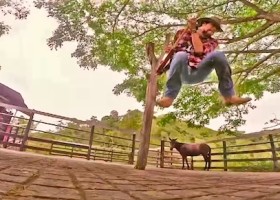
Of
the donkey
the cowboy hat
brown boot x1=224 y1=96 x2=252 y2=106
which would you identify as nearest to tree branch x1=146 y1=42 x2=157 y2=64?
the cowboy hat

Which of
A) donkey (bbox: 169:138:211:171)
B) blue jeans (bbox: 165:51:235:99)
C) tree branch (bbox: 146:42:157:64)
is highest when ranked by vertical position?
tree branch (bbox: 146:42:157:64)

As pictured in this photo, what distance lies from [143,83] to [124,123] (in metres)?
14.3

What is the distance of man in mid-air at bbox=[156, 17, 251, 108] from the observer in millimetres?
3494

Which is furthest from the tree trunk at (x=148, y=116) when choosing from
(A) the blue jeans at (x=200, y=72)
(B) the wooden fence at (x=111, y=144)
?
(A) the blue jeans at (x=200, y=72)

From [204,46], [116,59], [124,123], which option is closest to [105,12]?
[116,59]

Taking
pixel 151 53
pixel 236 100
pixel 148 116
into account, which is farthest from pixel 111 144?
pixel 236 100

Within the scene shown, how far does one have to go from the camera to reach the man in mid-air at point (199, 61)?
3494 millimetres

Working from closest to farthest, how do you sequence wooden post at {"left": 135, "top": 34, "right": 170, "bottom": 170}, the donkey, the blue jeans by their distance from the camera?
the blue jeans
wooden post at {"left": 135, "top": 34, "right": 170, "bottom": 170}
the donkey

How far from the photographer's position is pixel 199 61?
366 cm

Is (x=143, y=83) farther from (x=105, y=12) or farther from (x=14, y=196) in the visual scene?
(x=14, y=196)

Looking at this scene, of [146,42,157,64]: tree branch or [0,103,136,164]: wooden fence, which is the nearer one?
[146,42,157,64]: tree branch

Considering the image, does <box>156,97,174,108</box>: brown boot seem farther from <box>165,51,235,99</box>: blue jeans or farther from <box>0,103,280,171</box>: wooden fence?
<box>0,103,280,171</box>: wooden fence

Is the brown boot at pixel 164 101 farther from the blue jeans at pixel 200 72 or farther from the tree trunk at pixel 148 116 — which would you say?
the tree trunk at pixel 148 116

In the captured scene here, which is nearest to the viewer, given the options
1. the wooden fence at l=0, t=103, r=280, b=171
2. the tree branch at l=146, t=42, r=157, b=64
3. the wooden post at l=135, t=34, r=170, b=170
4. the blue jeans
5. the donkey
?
the blue jeans
